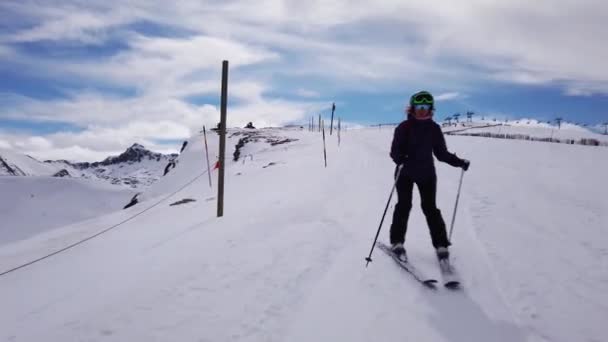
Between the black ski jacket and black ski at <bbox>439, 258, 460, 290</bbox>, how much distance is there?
1.29 meters

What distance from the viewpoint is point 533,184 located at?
13.4m

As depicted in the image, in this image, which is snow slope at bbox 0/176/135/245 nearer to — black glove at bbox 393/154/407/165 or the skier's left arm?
black glove at bbox 393/154/407/165

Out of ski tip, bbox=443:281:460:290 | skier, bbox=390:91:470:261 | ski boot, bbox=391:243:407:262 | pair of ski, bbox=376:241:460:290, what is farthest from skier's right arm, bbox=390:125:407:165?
→ ski tip, bbox=443:281:460:290

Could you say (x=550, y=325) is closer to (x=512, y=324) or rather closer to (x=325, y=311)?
(x=512, y=324)

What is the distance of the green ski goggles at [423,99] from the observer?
5.97 m

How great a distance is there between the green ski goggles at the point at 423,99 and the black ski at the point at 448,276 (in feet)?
7.83

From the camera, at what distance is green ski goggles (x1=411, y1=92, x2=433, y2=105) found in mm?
5974

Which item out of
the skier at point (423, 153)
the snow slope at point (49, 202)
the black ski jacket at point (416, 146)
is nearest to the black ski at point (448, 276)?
the skier at point (423, 153)

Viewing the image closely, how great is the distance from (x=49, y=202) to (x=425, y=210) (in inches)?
3132

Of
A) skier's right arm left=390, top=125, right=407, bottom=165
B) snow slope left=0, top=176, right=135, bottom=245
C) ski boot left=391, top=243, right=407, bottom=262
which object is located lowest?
snow slope left=0, top=176, right=135, bottom=245

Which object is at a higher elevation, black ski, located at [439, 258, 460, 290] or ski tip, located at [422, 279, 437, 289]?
black ski, located at [439, 258, 460, 290]

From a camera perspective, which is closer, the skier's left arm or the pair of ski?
the pair of ski

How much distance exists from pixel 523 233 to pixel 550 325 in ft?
12.3

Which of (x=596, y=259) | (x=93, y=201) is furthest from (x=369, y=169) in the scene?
(x=93, y=201)
